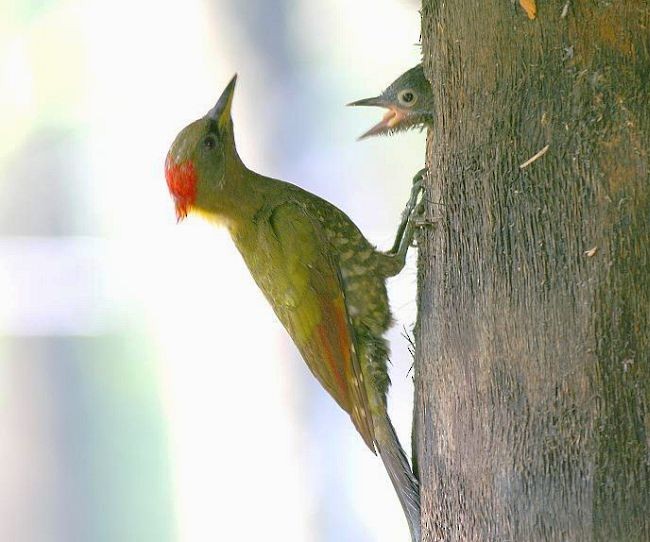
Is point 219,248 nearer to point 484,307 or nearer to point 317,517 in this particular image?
point 317,517

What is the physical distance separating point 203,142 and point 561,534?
5.72ft

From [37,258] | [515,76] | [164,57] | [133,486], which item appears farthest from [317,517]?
[515,76]

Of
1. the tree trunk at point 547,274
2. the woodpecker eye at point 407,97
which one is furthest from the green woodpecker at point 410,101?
the tree trunk at point 547,274

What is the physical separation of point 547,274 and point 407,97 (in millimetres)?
920

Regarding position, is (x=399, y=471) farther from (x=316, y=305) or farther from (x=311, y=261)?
(x=311, y=261)

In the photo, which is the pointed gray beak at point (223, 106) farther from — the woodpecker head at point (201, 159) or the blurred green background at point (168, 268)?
the blurred green background at point (168, 268)

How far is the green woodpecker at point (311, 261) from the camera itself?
279 centimetres

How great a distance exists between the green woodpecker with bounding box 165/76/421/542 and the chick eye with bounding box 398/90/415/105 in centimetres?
25

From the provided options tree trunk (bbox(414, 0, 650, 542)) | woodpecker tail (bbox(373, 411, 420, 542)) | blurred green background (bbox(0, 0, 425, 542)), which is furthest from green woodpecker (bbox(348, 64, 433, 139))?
blurred green background (bbox(0, 0, 425, 542))

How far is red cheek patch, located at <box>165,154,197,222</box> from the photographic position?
9.76 feet

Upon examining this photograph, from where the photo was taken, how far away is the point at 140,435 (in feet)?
16.2

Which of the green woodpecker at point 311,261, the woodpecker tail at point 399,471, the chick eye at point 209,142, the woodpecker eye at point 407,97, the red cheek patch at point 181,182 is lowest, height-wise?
the woodpecker tail at point 399,471

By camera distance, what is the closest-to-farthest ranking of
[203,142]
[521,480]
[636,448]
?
1. [636,448]
2. [521,480]
3. [203,142]

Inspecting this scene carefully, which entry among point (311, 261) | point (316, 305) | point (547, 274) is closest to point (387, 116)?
point (311, 261)
